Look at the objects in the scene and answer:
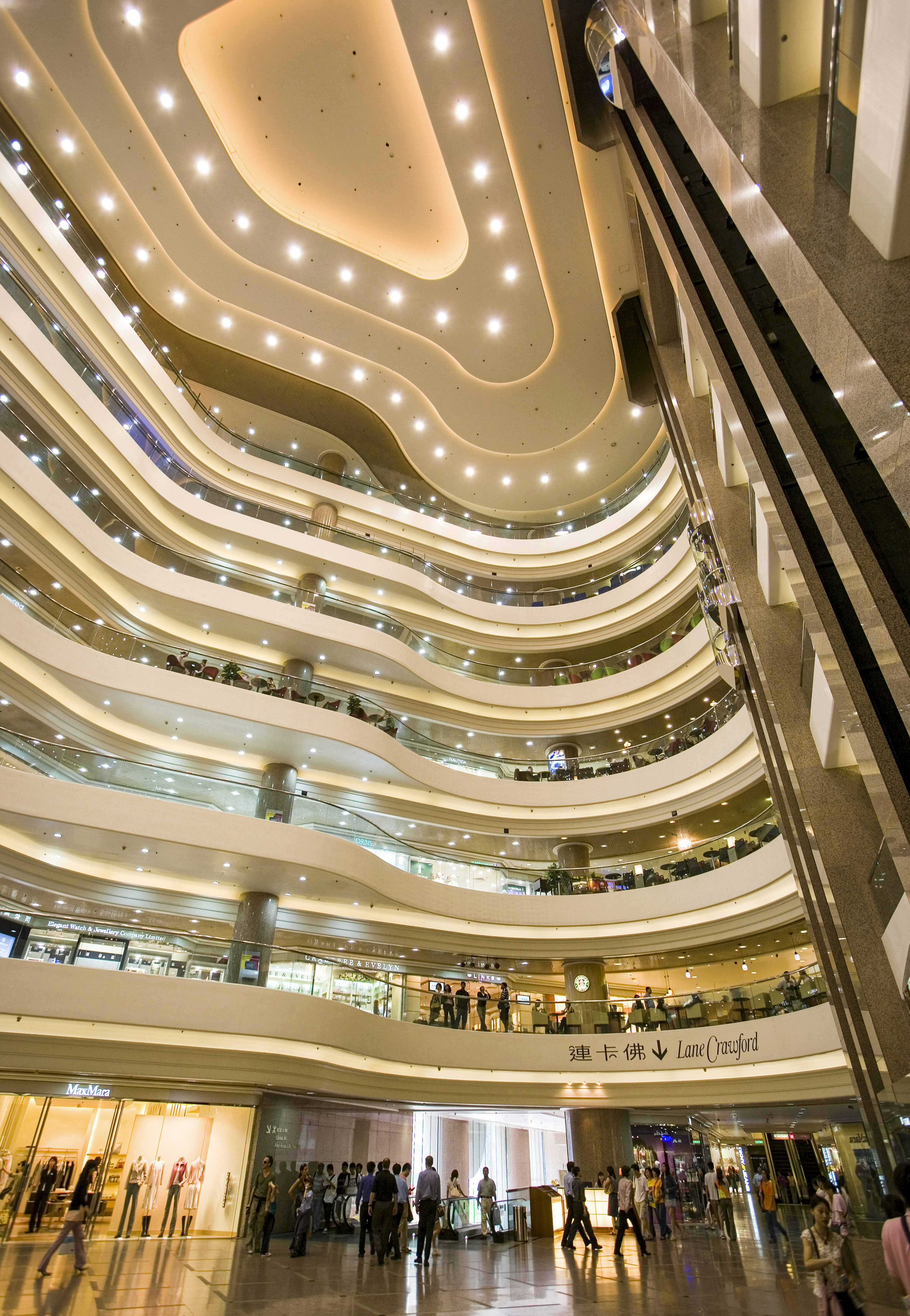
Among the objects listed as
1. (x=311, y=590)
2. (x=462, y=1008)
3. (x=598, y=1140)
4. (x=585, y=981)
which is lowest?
(x=598, y=1140)

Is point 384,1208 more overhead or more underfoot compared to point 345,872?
more underfoot

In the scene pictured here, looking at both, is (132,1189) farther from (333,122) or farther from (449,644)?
(333,122)

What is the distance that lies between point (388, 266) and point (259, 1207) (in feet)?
64.1

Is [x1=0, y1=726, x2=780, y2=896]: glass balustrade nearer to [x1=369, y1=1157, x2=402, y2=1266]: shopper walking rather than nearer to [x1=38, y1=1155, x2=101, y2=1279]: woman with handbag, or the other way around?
[x1=369, y1=1157, x2=402, y2=1266]: shopper walking

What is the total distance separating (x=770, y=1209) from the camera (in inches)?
438

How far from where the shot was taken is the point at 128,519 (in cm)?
1719

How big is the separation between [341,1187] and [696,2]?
49.0 feet

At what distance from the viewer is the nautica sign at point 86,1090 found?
9961 mm

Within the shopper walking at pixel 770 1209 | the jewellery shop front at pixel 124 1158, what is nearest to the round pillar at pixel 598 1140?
the shopper walking at pixel 770 1209

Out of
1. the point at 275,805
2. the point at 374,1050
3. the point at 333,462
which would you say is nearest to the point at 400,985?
the point at 374,1050

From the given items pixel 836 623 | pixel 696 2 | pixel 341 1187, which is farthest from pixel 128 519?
pixel 836 623

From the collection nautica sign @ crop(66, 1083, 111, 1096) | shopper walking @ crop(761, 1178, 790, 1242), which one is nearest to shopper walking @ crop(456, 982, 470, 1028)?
shopper walking @ crop(761, 1178, 790, 1242)

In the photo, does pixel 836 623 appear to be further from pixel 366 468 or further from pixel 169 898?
pixel 366 468

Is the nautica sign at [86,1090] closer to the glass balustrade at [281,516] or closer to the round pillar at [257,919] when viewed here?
the round pillar at [257,919]
